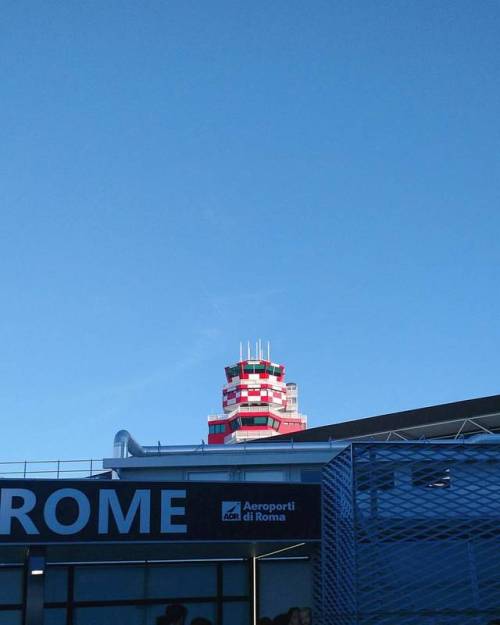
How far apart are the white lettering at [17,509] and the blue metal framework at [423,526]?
4.98 meters

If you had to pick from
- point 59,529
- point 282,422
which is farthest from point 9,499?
point 282,422

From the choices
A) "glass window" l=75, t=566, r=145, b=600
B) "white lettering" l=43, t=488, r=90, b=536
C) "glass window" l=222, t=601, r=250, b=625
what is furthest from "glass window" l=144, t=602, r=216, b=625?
"white lettering" l=43, t=488, r=90, b=536

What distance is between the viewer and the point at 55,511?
14.1 metres

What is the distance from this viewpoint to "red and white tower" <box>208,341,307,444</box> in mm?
105812

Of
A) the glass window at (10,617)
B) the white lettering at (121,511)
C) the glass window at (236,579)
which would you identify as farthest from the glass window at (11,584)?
the glass window at (236,579)

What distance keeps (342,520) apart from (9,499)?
17.5 ft

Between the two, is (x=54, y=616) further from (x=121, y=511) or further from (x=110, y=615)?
(x=121, y=511)

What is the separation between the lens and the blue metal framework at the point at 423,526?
46.9 ft

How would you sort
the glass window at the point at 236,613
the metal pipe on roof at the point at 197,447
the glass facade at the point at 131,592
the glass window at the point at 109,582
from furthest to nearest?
the metal pipe on roof at the point at 197,447, the glass window at the point at 236,613, the glass window at the point at 109,582, the glass facade at the point at 131,592

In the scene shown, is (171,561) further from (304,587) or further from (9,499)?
(9,499)

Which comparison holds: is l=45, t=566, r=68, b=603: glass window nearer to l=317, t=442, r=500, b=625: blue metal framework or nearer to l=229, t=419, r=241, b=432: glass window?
l=317, t=442, r=500, b=625: blue metal framework

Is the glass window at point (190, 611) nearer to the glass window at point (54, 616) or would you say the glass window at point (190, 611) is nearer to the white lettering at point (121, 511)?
the glass window at point (54, 616)

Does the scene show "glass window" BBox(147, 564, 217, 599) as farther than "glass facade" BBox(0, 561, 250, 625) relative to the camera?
Yes

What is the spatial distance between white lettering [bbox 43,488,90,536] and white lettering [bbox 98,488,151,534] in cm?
26
